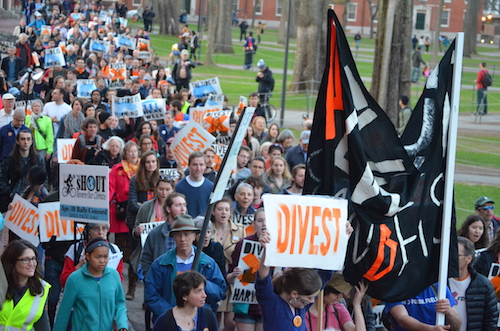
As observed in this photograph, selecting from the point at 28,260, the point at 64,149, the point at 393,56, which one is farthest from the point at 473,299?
the point at 393,56

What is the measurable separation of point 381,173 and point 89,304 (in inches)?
97.5

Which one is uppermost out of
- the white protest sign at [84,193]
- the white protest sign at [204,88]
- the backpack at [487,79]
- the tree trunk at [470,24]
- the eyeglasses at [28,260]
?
the tree trunk at [470,24]

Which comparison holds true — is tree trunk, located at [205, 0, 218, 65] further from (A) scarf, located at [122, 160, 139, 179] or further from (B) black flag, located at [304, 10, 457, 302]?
(B) black flag, located at [304, 10, 457, 302]

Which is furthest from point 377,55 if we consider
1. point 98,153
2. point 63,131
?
point 98,153

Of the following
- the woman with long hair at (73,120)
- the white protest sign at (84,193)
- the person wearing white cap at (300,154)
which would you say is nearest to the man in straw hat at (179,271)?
the white protest sign at (84,193)

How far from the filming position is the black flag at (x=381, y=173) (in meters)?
6.17

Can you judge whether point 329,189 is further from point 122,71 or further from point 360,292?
point 122,71

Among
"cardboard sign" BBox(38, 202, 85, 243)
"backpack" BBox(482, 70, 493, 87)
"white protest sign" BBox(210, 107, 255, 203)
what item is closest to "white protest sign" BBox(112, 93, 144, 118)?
"cardboard sign" BBox(38, 202, 85, 243)

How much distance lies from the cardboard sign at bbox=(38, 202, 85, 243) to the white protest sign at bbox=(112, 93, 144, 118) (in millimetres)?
Result: 6825

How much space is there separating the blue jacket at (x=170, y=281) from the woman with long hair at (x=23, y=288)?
864 millimetres

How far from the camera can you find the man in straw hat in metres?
6.60

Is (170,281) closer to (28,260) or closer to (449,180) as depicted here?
(28,260)

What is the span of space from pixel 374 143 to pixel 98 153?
5.85 meters

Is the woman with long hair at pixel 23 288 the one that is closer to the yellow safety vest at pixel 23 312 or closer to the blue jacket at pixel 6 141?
the yellow safety vest at pixel 23 312
